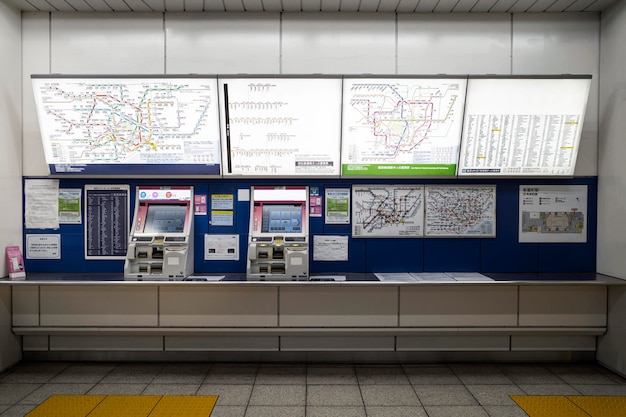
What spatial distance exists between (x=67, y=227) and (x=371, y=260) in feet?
10.6

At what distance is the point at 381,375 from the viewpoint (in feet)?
13.2

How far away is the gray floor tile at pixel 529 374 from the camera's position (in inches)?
154

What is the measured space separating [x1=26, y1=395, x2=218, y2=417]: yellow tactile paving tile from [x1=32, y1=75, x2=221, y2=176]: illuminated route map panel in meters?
2.05

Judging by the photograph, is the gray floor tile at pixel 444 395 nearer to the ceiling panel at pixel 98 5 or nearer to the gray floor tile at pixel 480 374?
the gray floor tile at pixel 480 374

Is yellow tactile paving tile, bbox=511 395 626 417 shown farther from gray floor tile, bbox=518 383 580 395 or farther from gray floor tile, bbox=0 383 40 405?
gray floor tile, bbox=0 383 40 405

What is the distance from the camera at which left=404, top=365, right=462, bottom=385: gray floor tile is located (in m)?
3.88

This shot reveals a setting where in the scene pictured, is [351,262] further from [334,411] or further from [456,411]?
[456,411]

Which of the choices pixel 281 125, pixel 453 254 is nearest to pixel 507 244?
pixel 453 254

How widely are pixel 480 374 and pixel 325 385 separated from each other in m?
1.51

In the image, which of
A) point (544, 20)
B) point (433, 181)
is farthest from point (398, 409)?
point (544, 20)

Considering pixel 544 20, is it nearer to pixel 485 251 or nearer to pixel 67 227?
pixel 485 251

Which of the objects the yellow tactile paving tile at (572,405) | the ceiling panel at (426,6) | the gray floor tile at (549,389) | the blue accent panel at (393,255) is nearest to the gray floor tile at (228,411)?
the blue accent panel at (393,255)

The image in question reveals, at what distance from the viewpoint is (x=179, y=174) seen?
4.24m

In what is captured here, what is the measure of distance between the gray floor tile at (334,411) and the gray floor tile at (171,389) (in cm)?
106
